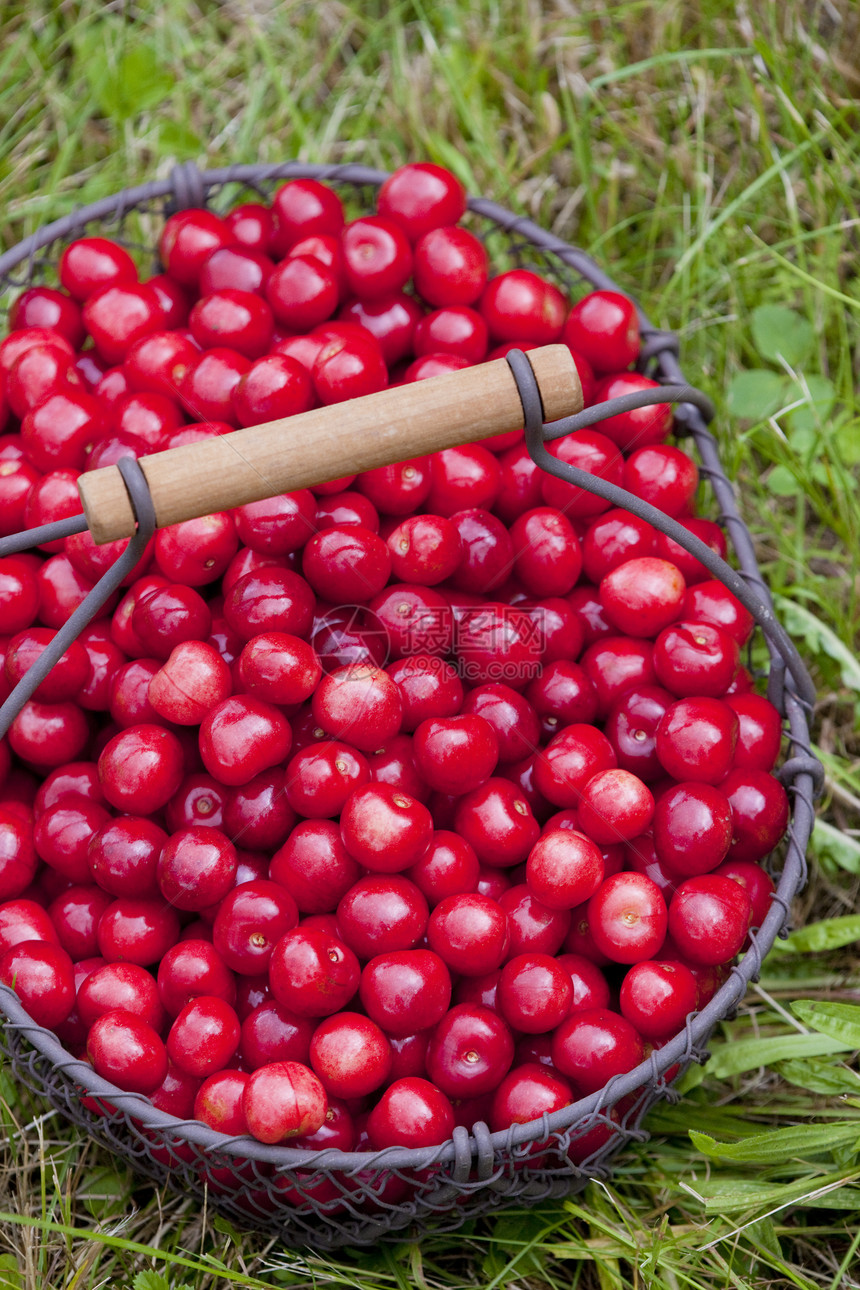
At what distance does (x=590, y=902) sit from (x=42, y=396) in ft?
5.48

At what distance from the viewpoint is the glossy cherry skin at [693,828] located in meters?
2.11

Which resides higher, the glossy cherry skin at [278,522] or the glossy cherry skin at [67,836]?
the glossy cherry skin at [278,522]

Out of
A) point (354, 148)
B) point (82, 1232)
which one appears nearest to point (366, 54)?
point (354, 148)

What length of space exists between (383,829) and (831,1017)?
107cm

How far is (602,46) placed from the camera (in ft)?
12.5

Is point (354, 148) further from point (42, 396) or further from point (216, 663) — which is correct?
point (216, 663)

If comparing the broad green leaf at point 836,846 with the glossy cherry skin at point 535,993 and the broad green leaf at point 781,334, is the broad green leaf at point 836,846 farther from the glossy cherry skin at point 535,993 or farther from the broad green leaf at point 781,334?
the broad green leaf at point 781,334

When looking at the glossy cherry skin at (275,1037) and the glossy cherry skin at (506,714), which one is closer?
the glossy cherry skin at (275,1037)

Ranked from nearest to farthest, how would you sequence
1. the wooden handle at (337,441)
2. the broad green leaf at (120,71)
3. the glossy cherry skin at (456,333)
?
the wooden handle at (337,441) < the glossy cherry skin at (456,333) < the broad green leaf at (120,71)

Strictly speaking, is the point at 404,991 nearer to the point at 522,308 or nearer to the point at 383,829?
the point at 383,829

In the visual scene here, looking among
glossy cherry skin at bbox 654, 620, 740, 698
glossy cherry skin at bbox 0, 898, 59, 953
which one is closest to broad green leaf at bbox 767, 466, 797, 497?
glossy cherry skin at bbox 654, 620, 740, 698

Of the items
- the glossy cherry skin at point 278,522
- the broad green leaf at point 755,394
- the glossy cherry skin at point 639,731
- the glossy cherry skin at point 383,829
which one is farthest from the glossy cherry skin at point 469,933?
the broad green leaf at point 755,394

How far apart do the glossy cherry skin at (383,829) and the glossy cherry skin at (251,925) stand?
18 centimetres

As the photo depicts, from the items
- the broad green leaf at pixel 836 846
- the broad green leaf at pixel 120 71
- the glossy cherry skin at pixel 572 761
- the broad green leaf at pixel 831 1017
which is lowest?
the broad green leaf at pixel 836 846
